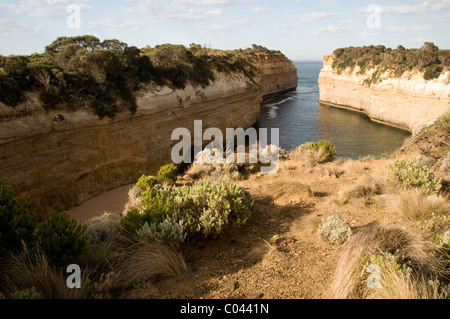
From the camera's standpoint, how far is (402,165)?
7.49 meters

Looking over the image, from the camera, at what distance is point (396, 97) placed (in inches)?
1391

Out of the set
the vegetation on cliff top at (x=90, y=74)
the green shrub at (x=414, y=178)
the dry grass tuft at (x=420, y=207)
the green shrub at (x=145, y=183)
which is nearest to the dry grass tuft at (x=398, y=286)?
the dry grass tuft at (x=420, y=207)

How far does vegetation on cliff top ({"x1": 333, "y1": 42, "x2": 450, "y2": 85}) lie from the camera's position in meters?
31.6

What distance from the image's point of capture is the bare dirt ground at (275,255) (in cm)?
379

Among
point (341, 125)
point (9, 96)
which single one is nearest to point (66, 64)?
point (9, 96)

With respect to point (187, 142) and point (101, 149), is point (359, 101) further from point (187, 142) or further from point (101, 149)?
point (101, 149)

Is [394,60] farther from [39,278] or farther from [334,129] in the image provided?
[39,278]

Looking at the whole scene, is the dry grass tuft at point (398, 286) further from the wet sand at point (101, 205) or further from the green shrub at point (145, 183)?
the wet sand at point (101, 205)

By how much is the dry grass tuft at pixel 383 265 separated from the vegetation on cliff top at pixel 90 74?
14418 mm

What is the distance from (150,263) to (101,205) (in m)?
12.0

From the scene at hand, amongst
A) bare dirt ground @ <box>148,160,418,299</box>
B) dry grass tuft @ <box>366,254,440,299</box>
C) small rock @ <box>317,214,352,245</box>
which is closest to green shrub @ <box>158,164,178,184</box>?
bare dirt ground @ <box>148,160,418,299</box>

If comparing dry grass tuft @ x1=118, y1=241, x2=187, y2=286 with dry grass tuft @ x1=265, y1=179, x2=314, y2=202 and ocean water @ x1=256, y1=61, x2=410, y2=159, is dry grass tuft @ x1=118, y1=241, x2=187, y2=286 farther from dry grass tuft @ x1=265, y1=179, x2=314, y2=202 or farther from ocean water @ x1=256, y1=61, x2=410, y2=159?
ocean water @ x1=256, y1=61, x2=410, y2=159

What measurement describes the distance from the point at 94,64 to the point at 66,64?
1413 mm

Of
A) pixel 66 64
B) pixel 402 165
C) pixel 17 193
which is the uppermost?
pixel 66 64
